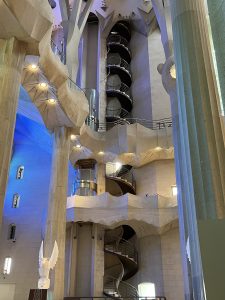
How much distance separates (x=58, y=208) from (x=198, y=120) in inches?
372

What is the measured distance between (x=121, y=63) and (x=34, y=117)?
38.7 feet

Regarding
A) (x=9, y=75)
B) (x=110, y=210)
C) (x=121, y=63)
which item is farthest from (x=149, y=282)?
(x=121, y=63)

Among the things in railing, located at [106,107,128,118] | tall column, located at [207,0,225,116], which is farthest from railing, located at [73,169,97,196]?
tall column, located at [207,0,225,116]

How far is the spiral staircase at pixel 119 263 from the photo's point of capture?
19.5m

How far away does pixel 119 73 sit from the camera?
27453mm

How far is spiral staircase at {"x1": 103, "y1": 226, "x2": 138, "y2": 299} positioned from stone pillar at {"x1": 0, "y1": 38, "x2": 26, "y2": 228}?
A: 1124cm

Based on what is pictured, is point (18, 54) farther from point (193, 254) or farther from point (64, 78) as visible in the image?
point (193, 254)

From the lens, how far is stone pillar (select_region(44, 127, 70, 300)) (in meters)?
14.1

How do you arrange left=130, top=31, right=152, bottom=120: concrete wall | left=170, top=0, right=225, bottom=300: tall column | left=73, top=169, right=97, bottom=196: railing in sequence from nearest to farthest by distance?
left=170, top=0, right=225, bottom=300: tall column → left=73, top=169, right=97, bottom=196: railing → left=130, top=31, right=152, bottom=120: concrete wall

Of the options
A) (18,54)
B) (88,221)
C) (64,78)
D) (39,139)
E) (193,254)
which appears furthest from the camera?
(39,139)

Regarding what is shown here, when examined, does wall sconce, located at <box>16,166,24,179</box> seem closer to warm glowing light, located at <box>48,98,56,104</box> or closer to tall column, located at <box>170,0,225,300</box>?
warm glowing light, located at <box>48,98,56,104</box>

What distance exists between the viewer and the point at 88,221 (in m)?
18.5

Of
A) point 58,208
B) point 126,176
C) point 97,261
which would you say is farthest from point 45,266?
point 126,176

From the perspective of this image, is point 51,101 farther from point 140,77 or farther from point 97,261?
point 140,77
